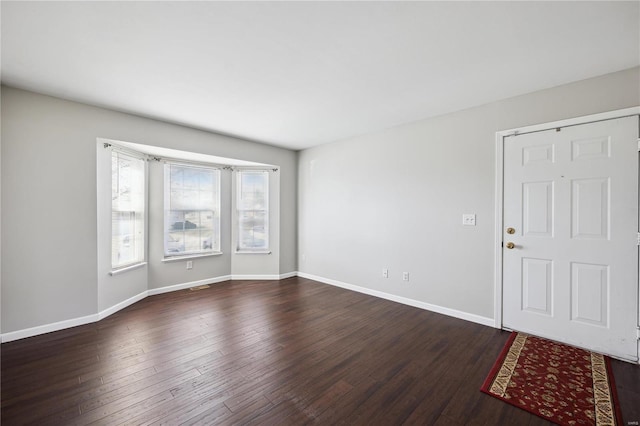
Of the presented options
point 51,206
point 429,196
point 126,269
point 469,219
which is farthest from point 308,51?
point 126,269

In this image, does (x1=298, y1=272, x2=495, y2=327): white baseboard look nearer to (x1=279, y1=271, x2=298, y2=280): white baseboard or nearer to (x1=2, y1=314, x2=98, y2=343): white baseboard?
(x1=279, y1=271, x2=298, y2=280): white baseboard

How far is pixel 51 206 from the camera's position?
Result: 2867 millimetres

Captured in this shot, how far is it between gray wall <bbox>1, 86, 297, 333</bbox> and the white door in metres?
4.88

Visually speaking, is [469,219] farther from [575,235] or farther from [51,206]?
[51,206]

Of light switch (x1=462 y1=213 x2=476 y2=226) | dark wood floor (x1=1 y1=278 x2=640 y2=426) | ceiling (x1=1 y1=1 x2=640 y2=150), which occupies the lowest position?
dark wood floor (x1=1 y1=278 x2=640 y2=426)

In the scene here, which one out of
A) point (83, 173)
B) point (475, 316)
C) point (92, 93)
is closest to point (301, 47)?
point (92, 93)

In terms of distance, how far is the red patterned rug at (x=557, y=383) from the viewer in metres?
1.71

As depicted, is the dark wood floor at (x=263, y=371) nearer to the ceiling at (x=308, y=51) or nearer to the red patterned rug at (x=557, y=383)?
the red patterned rug at (x=557, y=383)

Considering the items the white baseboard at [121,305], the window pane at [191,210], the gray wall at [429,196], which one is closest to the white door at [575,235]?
the gray wall at [429,196]

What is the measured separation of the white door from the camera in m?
2.33

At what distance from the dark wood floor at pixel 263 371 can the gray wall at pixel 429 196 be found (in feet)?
1.97

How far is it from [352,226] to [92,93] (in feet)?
12.6

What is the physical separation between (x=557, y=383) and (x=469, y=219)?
1.75m

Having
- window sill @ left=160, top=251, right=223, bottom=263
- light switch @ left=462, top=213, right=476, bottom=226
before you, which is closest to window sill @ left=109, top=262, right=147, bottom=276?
window sill @ left=160, top=251, right=223, bottom=263
